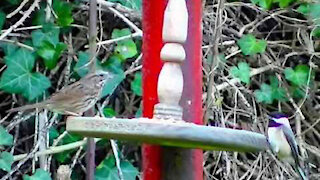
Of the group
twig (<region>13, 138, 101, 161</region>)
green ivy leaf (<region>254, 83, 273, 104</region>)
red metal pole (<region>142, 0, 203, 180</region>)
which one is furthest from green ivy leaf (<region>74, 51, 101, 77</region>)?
red metal pole (<region>142, 0, 203, 180</region>)

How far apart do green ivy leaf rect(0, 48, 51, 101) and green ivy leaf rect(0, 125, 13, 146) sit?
12 cm

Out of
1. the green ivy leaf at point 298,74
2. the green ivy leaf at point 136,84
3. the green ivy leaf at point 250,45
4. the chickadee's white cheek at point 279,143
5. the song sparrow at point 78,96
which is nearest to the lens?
the song sparrow at point 78,96

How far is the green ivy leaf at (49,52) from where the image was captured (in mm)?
3062

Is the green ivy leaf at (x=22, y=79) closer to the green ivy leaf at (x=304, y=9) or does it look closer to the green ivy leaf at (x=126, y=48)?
the green ivy leaf at (x=126, y=48)

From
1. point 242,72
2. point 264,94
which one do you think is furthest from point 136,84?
point 264,94

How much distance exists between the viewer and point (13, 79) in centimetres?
301

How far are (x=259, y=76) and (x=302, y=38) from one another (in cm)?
21

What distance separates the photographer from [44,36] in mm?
3078

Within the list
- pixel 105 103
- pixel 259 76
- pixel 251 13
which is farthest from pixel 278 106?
pixel 105 103

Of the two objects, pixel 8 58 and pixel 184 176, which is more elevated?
pixel 8 58

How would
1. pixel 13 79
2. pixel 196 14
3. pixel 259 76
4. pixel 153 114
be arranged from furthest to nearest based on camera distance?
pixel 259 76
pixel 13 79
pixel 196 14
pixel 153 114

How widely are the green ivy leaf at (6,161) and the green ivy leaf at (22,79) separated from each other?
0.18m

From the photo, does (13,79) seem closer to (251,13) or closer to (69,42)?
(69,42)

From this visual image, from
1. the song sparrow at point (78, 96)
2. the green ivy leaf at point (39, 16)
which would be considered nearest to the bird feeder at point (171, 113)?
the song sparrow at point (78, 96)
